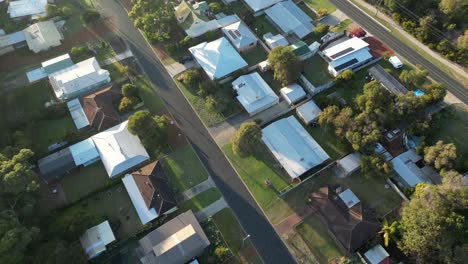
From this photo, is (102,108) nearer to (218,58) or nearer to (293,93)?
(218,58)

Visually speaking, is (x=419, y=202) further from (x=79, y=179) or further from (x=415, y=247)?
(x=79, y=179)

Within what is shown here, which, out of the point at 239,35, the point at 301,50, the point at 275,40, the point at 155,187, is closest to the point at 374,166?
the point at 301,50

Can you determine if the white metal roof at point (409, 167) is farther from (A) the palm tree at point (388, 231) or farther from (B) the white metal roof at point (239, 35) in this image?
(B) the white metal roof at point (239, 35)

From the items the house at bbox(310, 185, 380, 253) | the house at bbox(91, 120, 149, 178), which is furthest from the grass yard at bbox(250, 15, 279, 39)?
the house at bbox(310, 185, 380, 253)

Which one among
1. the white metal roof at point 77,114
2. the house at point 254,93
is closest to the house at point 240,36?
the house at point 254,93

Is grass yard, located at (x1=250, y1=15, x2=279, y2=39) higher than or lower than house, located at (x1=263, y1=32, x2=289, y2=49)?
higher

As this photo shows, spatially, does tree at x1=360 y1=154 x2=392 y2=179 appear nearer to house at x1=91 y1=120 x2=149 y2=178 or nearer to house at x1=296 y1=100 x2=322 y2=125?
house at x1=296 y1=100 x2=322 y2=125
